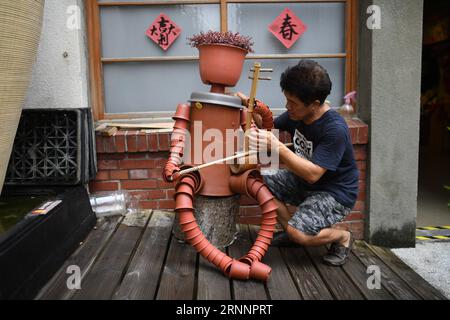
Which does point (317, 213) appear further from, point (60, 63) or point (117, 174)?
point (60, 63)

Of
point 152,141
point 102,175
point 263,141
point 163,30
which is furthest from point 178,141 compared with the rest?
point 163,30

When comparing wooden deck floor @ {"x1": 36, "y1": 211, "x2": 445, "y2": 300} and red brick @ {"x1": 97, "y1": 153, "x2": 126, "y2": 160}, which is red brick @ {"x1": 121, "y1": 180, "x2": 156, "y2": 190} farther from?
wooden deck floor @ {"x1": 36, "y1": 211, "x2": 445, "y2": 300}

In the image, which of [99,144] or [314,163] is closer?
[314,163]

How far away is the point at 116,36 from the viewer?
317cm

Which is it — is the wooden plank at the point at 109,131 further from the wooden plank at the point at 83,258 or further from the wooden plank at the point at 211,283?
the wooden plank at the point at 211,283

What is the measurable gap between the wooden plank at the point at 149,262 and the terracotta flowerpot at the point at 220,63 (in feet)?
3.54

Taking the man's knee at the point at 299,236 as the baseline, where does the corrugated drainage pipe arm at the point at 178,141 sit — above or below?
above

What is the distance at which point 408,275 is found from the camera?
2.44 m

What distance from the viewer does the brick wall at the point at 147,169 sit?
2.99m

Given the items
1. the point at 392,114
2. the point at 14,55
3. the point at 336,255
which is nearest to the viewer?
the point at 14,55

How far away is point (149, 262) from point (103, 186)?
931mm

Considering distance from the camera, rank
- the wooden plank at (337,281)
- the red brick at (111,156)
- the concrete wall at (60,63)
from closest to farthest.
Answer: the wooden plank at (337,281)
the concrete wall at (60,63)
the red brick at (111,156)

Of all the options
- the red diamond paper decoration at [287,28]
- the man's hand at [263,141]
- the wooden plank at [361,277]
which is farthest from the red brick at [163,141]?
the wooden plank at [361,277]

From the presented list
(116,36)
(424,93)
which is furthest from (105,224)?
(424,93)
